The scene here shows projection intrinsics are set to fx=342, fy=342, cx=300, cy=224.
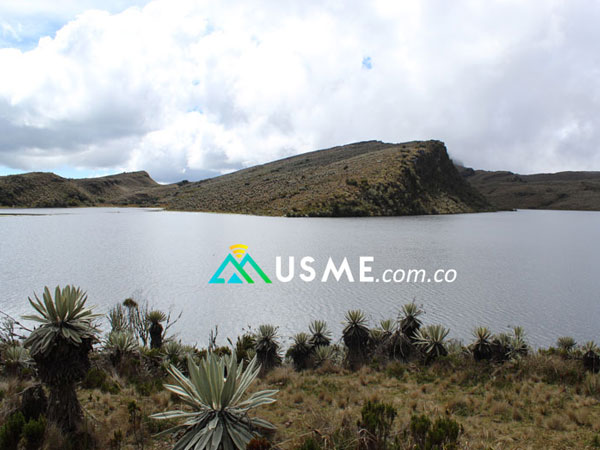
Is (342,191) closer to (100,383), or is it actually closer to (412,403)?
(412,403)

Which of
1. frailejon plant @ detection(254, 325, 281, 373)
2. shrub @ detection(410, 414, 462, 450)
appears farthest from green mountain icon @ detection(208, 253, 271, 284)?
shrub @ detection(410, 414, 462, 450)

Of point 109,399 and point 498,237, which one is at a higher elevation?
point 498,237

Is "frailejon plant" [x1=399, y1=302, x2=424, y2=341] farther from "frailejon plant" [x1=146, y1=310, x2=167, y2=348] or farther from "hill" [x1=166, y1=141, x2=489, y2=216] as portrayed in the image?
A: "hill" [x1=166, y1=141, x2=489, y2=216]

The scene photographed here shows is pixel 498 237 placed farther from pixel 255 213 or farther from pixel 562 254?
pixel 255 213

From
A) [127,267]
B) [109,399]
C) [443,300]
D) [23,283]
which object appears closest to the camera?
[109,399]

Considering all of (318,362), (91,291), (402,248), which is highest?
(402,248)

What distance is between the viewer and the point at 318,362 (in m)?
8.62

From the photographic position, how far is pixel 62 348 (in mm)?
4539

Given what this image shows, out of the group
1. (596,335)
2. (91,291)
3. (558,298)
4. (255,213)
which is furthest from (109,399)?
(255,213)

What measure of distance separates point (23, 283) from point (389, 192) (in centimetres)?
6430

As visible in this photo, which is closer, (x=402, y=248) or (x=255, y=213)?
(x=402, y=248)

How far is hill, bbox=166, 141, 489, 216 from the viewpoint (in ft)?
211

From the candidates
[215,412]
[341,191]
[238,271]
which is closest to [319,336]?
[215,412]

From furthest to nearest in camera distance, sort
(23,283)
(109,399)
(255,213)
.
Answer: (255,213)
(23,283)
(109,399)
